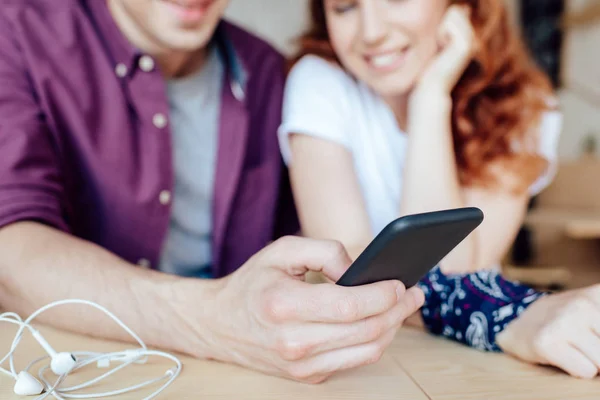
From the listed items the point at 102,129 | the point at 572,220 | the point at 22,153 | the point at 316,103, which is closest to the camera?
the point at 22,153

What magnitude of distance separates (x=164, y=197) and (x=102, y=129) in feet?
0.49

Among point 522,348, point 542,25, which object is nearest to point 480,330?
point 522,348

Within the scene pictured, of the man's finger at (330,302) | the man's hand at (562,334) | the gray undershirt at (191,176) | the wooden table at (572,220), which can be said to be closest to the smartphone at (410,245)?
the man's finger at (330,302)

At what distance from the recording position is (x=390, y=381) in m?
0.45

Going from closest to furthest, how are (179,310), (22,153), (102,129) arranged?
(179,310) < (22,153) < (102,129)

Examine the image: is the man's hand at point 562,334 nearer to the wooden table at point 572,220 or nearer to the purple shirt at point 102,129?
the purple shirt at point 102,129

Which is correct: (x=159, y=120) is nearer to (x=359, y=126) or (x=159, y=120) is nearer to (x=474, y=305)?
(x=359, y=126)

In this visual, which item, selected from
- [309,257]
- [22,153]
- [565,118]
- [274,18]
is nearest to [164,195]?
[22,153]

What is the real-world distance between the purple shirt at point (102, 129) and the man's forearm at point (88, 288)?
0.12 meters

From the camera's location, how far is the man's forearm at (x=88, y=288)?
0.52 metres

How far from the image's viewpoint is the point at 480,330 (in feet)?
1.82

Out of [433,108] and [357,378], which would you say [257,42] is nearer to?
[433,108]

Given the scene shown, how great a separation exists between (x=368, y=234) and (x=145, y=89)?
445 millimetres

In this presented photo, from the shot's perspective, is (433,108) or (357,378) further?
(433,108)
